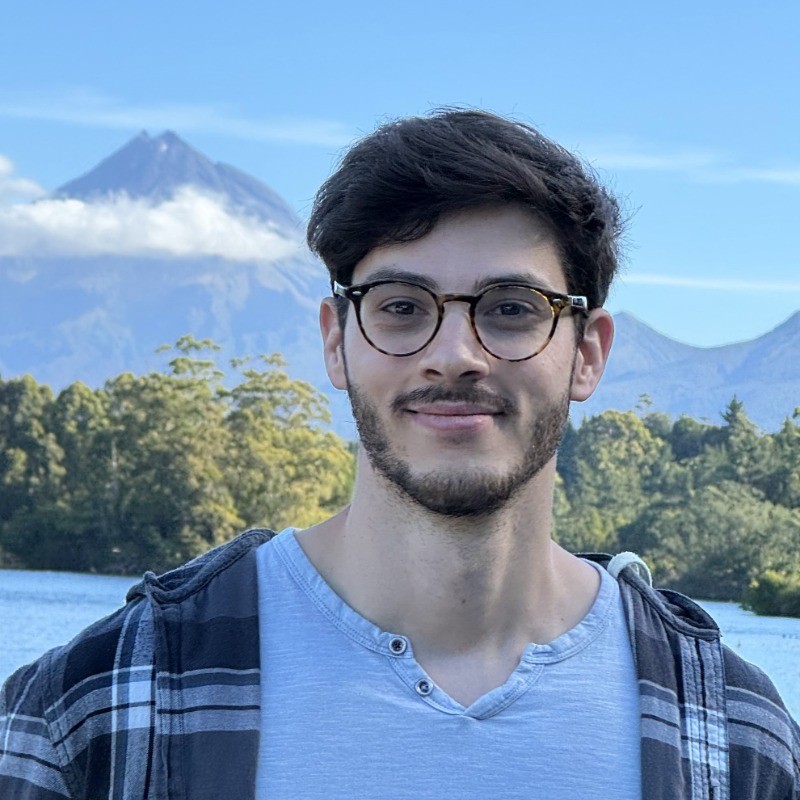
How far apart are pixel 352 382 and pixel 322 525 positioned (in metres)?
0.26

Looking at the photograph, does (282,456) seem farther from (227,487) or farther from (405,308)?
(405,308)

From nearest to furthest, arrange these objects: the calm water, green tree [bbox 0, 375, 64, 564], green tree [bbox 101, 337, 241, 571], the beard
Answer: the beard, the calm water, green tree [bbox 101, 337, 241, 571], green tree [bbox 0, 375, 64, 564]

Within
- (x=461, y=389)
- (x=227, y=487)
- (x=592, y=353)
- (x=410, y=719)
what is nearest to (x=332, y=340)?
(x=461, y=389)

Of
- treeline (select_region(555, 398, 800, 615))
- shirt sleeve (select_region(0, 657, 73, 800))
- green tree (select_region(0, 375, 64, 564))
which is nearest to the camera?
shirt sleeve (select_region(0, 657, 73, 800))

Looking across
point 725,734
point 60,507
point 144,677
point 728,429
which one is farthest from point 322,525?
point 728,429

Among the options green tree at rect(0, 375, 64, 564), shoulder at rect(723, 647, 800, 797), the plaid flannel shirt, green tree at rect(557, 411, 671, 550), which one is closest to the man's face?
the plaid flannel shirt

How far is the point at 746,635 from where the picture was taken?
3403 centimetres

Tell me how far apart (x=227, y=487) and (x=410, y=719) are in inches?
1930

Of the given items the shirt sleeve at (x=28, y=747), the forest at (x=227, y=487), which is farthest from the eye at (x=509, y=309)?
the forest at (x=227, y=487)

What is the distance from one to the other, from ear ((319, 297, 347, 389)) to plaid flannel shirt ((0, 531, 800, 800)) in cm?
30

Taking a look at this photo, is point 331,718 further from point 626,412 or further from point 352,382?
point 626,412

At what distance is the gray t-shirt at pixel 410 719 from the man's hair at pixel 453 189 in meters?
0.53

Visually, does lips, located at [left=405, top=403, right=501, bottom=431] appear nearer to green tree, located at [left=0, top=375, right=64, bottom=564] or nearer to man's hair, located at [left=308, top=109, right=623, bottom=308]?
man's hair, located at [left=308, top=109, right=623, bottom=308]

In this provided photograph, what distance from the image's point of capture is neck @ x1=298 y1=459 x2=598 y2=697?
2.28 meters
